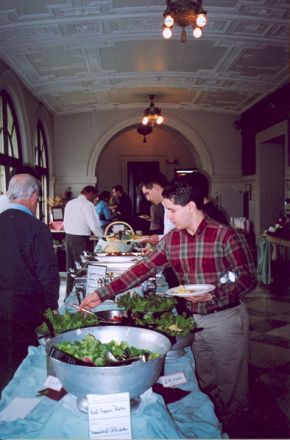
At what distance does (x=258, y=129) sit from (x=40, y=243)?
8.56m

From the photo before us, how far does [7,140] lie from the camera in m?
7.50

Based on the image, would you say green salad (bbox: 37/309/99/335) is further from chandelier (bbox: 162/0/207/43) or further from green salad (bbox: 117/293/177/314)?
chandelier (bbox: 162/0/207/43)

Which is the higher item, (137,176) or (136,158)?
(136,158)

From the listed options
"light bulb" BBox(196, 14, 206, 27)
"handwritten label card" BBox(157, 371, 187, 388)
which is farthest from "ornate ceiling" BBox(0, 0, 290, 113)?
"handwritten label card" BBox(157, 371, 187, 388)

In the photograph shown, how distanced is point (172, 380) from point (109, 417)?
1.64ft

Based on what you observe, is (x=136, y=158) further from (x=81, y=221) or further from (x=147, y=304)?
(x=147, y=304)

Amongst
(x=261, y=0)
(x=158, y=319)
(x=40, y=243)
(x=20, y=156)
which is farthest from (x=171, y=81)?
(x=158, y=319)

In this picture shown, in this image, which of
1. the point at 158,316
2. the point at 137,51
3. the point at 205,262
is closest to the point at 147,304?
the point at 158,316

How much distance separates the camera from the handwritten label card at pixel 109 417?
1179 mm

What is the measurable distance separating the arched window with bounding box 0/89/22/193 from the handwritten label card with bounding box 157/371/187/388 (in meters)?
5.95

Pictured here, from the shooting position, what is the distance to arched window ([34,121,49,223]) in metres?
10.1

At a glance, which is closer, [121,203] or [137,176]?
[121,203]

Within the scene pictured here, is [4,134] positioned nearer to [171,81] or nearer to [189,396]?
[171,81]

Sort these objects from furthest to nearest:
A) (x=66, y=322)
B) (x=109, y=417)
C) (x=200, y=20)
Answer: (x=200, y=20) → (x=66, y=322) → (x=109, y=417)
